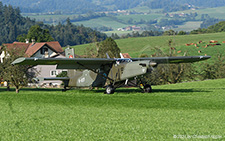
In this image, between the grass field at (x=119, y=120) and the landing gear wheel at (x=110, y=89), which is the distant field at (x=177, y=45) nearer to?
the landing gear wheel at (x=110, y=89)

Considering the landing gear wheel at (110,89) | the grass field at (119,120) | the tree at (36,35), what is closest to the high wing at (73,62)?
the landing gear wheel at (110,89)

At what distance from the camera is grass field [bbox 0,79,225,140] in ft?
33.8

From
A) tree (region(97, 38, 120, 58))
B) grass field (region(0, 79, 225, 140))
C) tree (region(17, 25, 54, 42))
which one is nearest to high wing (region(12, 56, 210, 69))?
grass field (region(0, 79, 225, 140))

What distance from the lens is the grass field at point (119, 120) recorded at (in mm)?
10289

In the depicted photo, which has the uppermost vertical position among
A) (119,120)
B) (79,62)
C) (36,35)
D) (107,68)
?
(79,62)

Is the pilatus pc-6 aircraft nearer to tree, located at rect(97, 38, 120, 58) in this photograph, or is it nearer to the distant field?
tree, located at rect(97, 38, 120, 58)

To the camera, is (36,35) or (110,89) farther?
(36,35)

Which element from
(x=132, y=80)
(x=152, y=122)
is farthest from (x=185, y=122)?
(x=132, y=80)

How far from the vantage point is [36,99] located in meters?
20.8

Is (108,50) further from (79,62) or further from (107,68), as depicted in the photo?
(79,62)

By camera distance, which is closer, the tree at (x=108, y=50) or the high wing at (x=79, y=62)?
the high wing at (x=79, y=62)

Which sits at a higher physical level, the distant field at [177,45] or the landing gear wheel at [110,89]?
the landing gear wheel at [110,89]

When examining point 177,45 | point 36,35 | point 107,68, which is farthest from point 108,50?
point 36,35

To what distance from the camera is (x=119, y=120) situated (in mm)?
12891
